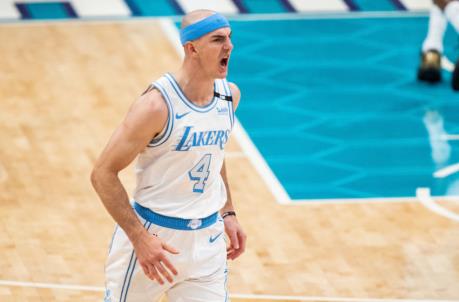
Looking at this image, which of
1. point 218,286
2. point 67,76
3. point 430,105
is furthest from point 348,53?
point 218,286

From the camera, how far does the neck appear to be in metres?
5.88

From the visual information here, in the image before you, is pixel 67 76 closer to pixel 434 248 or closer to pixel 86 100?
pixel 86 100

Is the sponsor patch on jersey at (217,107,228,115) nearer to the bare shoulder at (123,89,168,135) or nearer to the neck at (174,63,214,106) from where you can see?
the neck at (174,63,214,106)

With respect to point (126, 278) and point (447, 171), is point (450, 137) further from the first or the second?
point (126, 278)

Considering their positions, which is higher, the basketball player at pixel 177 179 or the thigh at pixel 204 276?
the basketball player at pixel 177 179

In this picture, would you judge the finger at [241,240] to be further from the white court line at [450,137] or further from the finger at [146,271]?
the white court line at [450,137]

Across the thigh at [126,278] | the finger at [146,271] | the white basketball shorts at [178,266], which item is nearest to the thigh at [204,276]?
the white basketball shorts at [178,266]

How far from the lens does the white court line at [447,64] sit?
45.8ft

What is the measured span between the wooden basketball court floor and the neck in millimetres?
2579

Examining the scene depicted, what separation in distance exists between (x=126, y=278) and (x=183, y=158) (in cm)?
66

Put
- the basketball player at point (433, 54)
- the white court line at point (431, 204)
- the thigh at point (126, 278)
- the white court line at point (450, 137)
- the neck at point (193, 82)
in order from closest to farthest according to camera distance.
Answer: the neck at point (193, 82)
the thigh at point (126, 278)
the white court line at point (431, 204)
the white court line at point (450, 137)
the basketball player at point (433, 54)

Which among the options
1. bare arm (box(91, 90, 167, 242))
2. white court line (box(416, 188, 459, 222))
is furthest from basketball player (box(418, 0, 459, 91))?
bare arm (box(91, 90, 167, 242))

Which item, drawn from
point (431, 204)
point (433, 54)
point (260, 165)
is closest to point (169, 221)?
point (431, 204)

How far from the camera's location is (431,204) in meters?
10.0
